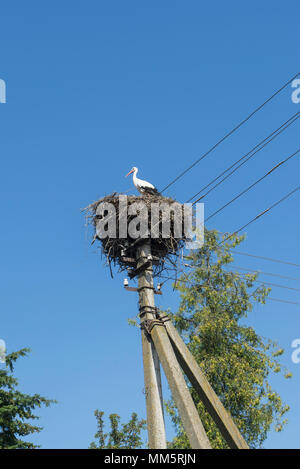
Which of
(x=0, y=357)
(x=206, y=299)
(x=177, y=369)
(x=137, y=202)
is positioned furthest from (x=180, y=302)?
(x=177, y=369)

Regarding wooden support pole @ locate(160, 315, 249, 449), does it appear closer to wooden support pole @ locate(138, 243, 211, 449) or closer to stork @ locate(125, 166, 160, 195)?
wooden support pole @ locate(138, 243, 211, 449)

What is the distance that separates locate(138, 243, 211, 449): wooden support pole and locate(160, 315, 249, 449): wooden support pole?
0.82 feet

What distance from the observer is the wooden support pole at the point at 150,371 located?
25.6 ft

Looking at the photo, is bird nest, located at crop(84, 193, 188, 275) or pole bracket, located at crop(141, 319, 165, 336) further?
bird nest, located at crop(84, 193, 188, 275)

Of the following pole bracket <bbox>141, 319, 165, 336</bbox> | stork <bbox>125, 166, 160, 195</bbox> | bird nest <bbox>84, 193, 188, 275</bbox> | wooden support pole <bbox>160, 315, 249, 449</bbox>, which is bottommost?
wooden support pole <bbox>160, 315, 249, 449</bbox>

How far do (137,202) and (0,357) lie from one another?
8200mm

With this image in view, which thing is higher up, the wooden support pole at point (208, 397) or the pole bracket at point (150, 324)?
the pole bracket at point (150, 324)

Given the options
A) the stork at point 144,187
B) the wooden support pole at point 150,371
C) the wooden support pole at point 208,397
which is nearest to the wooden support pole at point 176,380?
the wooden support pole at point 150,371

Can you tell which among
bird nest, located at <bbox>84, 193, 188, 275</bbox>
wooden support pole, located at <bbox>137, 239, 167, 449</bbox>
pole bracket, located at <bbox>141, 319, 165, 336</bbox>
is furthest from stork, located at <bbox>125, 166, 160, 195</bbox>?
pole bracket, located at <bbox>141, 319, 165, 336</bbox>

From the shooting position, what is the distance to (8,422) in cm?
1590

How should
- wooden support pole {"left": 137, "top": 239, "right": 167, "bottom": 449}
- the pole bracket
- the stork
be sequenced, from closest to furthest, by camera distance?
1. wooden support pole {"left": 137, "top": 239, "right": 167, "bottom": 449}
2. the pole bracket
3. the stork

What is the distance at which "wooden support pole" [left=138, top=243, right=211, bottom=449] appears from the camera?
287 inches

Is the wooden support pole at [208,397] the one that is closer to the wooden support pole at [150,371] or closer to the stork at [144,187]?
the wooden support pole at [150,371]

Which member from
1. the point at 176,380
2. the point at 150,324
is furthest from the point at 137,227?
the point at 176,380
